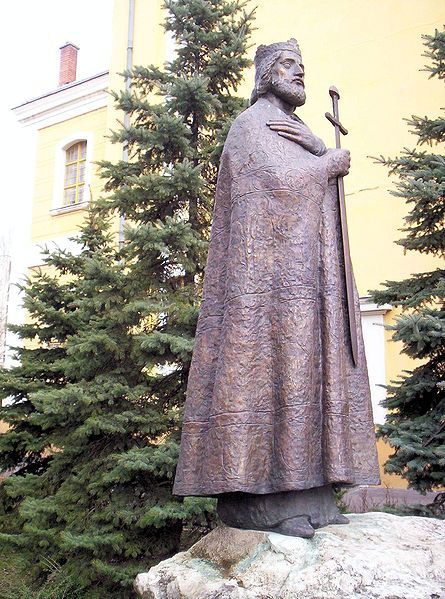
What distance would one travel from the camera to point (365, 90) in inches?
502

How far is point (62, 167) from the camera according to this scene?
18344 mm

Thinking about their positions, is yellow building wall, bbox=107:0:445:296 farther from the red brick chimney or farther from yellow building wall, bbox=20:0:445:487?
the red brick chimney

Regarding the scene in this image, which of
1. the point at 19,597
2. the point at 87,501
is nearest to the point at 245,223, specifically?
the point at 87,501

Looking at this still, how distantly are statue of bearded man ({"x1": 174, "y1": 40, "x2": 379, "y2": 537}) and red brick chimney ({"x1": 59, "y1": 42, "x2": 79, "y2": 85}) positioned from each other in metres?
17.8

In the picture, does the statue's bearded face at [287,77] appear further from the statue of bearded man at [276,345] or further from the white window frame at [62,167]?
the white window frame at [62,167]

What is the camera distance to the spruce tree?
5.93m

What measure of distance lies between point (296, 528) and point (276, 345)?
84cm

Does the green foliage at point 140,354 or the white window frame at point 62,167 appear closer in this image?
the green foliage at point 140,354

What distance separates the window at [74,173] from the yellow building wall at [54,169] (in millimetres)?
288

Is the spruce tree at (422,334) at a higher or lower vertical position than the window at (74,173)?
lower

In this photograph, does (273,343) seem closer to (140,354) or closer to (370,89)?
(140,354)

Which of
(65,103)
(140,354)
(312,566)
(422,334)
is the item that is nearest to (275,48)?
(312,566)

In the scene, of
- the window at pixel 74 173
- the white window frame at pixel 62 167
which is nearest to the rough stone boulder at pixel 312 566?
the white window frame at pixel 62 167

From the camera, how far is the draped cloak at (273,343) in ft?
10.6
